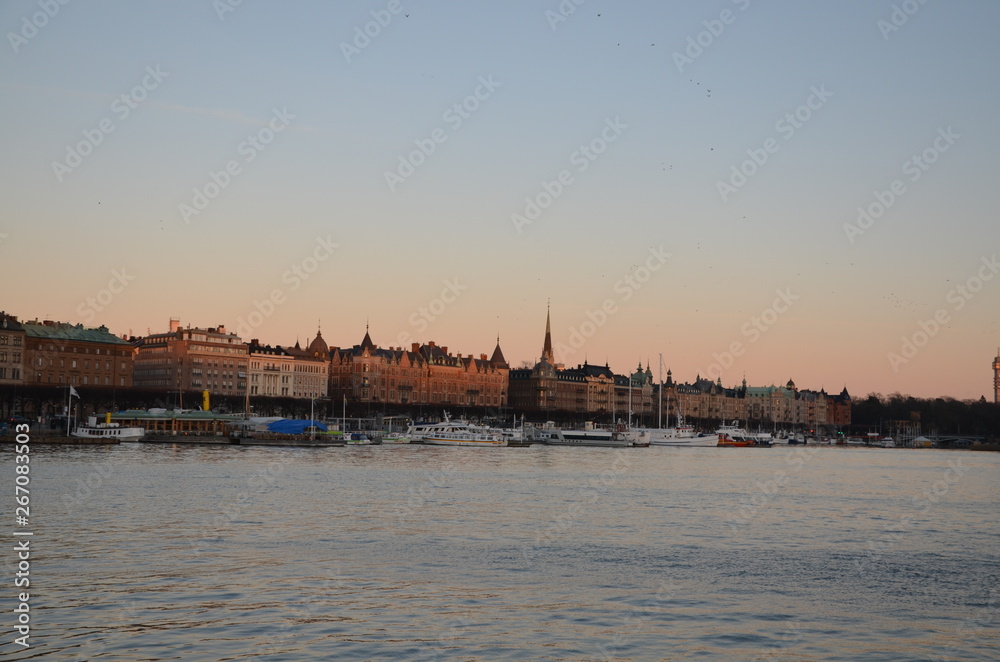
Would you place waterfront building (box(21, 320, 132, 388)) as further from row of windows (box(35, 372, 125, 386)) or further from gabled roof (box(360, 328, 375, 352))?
gabled roof (box(360, 328, 375, 352))

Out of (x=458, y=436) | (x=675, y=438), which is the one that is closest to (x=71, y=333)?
(x=458, y=436)

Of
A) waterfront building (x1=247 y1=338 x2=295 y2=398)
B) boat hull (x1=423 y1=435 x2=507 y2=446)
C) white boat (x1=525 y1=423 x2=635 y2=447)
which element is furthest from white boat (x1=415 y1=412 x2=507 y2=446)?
waterfront building (x1=247 y1=338 x2=295 y2=398)

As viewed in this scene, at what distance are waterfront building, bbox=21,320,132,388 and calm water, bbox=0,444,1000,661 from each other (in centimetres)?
10626

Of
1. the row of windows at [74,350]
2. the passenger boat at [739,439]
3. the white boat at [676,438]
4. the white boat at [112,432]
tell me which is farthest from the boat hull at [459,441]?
the row of windows at [74,350]

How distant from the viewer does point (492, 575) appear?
24.3 metres

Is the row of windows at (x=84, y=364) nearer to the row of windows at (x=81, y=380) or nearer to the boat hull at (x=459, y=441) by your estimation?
the row of windows at (x=81, y=380)

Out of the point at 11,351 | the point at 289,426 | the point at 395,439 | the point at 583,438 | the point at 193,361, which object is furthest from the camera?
the point at 193,361

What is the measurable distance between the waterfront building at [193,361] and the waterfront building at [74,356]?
38.6 feet

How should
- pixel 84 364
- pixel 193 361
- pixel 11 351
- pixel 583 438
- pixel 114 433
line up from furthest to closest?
pixel 193 361, pixel 84 364, pixel 583 438, pixel 11 351, pixel 114 433

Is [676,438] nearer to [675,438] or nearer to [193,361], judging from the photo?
[675,438]

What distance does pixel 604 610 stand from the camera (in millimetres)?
20969

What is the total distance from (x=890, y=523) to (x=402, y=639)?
25812 millimetres

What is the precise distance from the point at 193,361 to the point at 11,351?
35400mm

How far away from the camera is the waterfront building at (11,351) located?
135875mm
